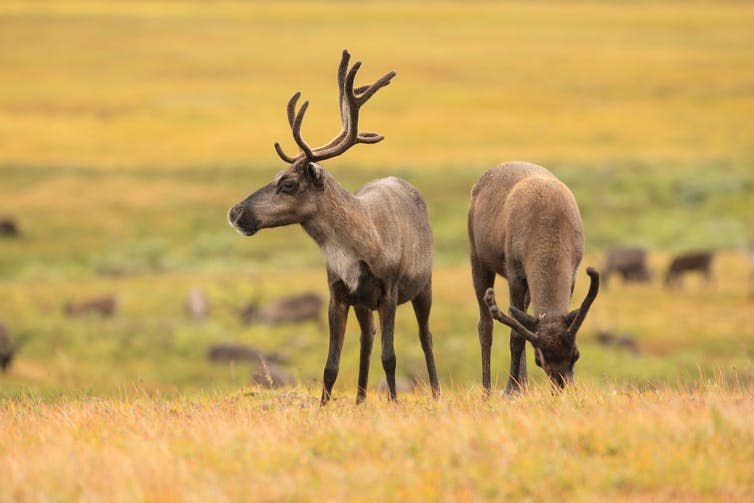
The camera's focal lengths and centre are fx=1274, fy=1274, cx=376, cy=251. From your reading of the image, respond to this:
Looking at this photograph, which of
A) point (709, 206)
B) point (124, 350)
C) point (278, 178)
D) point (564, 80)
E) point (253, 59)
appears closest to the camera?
point (278, 178)

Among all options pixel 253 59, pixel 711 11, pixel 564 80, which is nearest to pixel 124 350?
pixel 564 80

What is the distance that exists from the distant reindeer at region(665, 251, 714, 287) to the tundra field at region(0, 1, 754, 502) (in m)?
0.50

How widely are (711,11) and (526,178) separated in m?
129

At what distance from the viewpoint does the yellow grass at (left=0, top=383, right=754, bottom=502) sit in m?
7.56

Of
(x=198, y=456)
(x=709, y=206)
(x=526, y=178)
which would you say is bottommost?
(x=709, y=206)

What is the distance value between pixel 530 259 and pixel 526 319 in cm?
119

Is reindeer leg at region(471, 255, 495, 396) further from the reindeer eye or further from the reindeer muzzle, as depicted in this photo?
the reindeer muzzle

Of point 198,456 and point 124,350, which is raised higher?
point 198,456

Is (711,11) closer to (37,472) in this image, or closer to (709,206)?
(709,206)

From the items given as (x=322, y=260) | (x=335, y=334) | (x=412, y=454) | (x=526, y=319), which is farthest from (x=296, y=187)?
(x=322, y=260)

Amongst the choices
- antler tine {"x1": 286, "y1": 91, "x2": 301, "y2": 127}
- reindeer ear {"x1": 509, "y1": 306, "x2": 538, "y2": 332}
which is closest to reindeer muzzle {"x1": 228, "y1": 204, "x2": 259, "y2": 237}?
antler tine {"x1": 286, "y1": 91, "x2": 301, "y2": 127}

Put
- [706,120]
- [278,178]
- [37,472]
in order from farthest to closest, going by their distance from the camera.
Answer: [706,120] → [278,178] → [37,472]

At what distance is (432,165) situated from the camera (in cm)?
5422

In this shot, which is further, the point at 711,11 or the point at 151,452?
the point at 711,11
